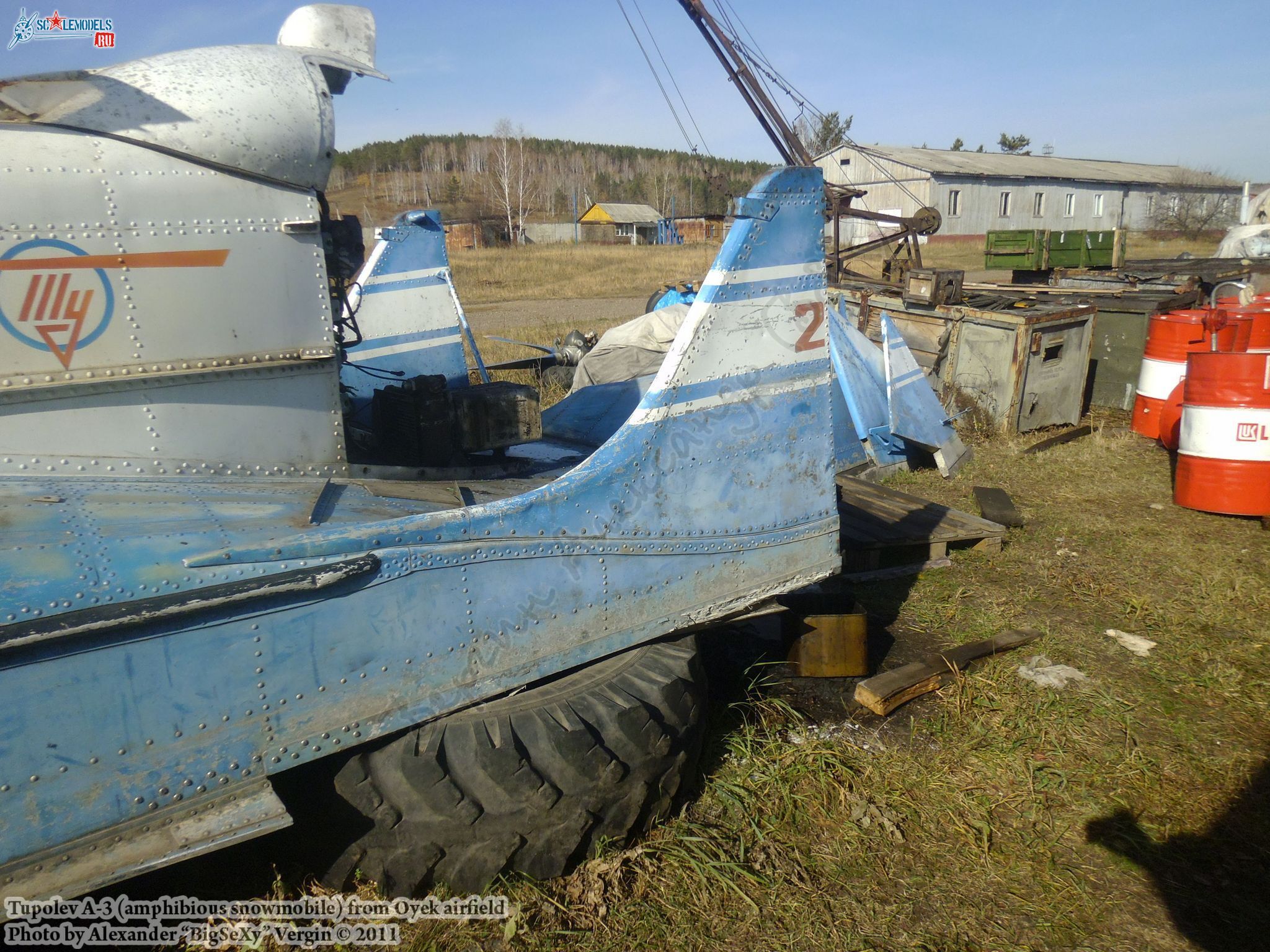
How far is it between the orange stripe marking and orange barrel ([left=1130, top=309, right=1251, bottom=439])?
7.52 m

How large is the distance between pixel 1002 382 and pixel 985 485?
5.06 ft

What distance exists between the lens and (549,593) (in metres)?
2.72

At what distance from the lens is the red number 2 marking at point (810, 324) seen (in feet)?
10.6

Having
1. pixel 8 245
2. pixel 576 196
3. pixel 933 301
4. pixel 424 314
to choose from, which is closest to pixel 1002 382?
pixel 933 301

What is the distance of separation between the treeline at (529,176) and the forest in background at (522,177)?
0.12m

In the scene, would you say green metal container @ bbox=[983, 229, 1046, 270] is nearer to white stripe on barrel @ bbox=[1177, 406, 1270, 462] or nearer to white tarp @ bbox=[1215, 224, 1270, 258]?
white tarp @ bbox=[1215, 224, 1270, 258]

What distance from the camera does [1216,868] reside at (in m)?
2.75

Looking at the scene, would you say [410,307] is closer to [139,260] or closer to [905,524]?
[139,260]

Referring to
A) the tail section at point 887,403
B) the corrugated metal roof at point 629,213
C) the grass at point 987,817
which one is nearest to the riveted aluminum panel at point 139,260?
the grass at point 987,817

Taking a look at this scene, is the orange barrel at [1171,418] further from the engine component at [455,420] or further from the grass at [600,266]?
the grass at [600,266]

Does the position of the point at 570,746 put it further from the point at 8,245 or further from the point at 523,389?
the point at 8,245

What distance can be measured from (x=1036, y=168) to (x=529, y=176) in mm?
42611

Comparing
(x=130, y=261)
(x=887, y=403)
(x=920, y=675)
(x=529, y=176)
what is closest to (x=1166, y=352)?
(x=887, y=403)

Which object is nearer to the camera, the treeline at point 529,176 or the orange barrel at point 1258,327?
the orange barrel at point 1258,327
